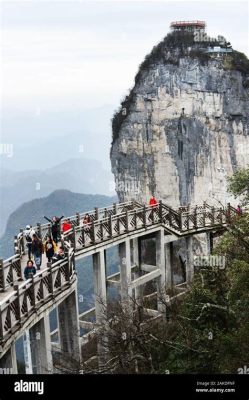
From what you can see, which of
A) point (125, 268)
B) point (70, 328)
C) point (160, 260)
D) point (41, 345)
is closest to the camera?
point (41, 345)

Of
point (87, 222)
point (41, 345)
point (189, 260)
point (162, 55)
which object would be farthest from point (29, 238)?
point (162, 55)

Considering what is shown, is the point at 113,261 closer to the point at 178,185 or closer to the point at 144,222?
the point at 178,185

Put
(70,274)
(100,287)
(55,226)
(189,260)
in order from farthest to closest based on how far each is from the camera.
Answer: (189,260) < (100,287) < (55,226) < (70,274)

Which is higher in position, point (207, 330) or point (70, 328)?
point (70, 328)

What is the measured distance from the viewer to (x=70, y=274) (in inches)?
577

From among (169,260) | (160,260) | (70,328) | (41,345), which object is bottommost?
(41,345)

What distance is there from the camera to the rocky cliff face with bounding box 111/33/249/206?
38.5 meters

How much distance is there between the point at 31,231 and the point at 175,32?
2782 cm

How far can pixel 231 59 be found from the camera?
3841cm

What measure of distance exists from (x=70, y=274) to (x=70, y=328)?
288 cm

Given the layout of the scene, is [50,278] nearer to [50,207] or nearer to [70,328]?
[70,328]

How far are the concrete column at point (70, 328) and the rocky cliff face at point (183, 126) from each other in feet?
75.1
